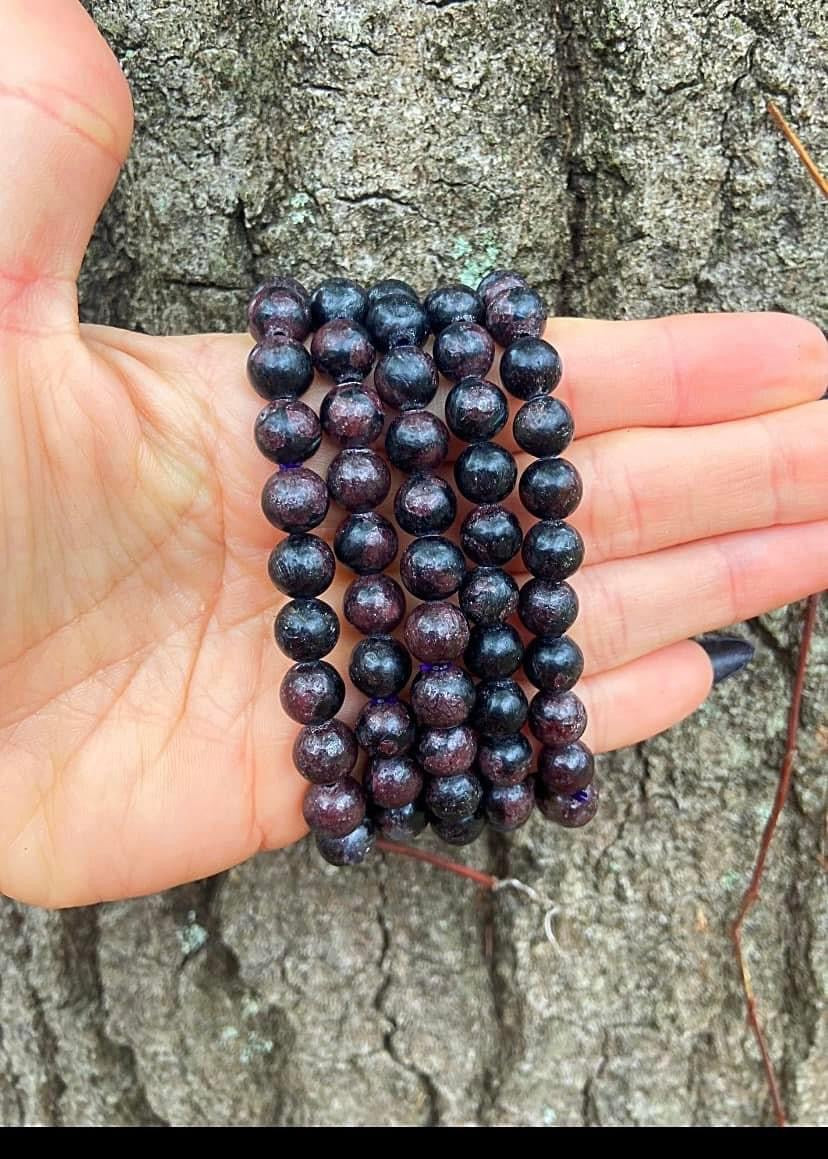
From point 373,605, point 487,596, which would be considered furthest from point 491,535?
point 373,605

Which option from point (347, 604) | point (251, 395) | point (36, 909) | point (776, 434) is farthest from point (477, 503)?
point (36, 909)

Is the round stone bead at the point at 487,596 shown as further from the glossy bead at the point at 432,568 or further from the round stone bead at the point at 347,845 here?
the round stone bead at the point at 347,845

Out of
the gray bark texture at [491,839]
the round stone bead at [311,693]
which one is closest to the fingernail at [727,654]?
the gray bark texture at [491,839]

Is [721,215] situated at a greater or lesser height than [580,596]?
greater

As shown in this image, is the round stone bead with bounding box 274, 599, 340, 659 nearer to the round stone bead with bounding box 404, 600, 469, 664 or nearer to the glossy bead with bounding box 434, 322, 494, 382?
the round stone bead with bounding box 404, 600, 469, 664

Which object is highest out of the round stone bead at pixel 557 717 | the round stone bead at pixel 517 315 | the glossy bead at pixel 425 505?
the round stone bead at pixel 517 315

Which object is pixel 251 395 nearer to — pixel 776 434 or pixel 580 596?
pixel 580 596
